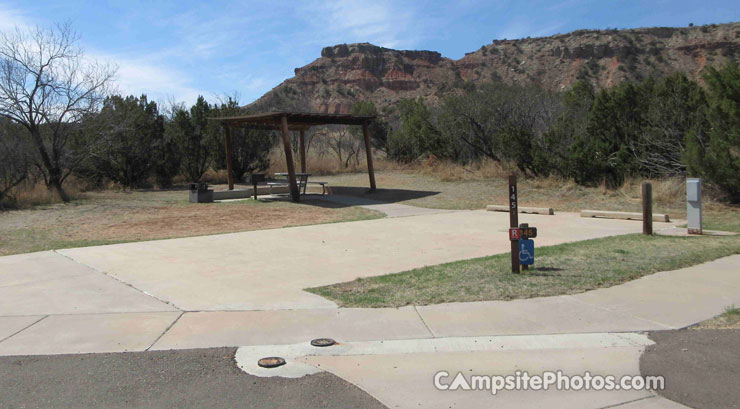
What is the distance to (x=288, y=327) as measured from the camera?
19.4ft

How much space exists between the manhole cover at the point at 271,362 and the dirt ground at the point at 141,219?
787cm

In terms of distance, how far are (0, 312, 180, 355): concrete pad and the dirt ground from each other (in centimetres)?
547

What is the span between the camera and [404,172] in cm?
3108

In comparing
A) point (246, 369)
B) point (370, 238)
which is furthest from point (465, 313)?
point (370, 238)

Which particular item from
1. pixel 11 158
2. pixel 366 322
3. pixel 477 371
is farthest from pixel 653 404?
pixel 11 158

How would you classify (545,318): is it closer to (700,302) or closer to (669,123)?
(700,302)

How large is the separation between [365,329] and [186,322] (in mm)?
1887

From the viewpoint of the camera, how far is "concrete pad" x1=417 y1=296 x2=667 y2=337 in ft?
18.4

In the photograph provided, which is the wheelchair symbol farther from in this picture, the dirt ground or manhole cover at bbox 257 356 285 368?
the dirt ground

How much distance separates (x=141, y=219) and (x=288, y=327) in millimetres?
10825

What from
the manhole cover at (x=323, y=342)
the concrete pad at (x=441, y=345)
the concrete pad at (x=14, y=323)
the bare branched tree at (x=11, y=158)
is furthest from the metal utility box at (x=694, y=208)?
the bare branched tree at (x=11, y=158)

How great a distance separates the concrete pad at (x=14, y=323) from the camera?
5.90 m

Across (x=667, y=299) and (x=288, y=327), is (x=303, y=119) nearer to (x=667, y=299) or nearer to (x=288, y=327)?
(x=288, y=327)

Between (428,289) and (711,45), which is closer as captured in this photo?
(428,289)
